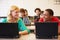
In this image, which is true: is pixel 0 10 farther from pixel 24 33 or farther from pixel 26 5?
pixel 24 33

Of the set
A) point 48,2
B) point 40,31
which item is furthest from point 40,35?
point 48,2

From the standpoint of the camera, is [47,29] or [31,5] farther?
[31,5]

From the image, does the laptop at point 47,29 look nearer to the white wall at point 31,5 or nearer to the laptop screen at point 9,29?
the laptop screen at point 9,29

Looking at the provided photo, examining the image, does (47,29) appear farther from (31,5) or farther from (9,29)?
(31,5)

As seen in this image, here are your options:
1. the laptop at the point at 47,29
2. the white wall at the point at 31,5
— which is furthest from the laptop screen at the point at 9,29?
the white wall at the point at 31,5

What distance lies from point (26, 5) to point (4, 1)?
1.00 m

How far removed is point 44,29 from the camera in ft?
6.81

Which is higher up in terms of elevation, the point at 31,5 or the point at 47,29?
the point at 31,5

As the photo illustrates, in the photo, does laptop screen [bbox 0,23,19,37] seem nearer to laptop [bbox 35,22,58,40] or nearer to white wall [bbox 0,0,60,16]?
laptop [bbox 35,22,58,40]

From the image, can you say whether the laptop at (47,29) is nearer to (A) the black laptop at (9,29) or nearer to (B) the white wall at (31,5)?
(A) the black laptop at (9,29)

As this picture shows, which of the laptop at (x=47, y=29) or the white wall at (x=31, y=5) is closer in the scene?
the laptop at (x=47, y=29)

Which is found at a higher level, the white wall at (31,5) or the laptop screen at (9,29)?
the white wall at (31,5)

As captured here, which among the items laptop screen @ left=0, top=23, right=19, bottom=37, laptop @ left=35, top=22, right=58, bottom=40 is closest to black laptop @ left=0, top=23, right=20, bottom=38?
laptop screen @ left=0, top=23, right=19, bottom=37

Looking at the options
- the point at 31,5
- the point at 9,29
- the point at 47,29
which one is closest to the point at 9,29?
the point at 9,29
